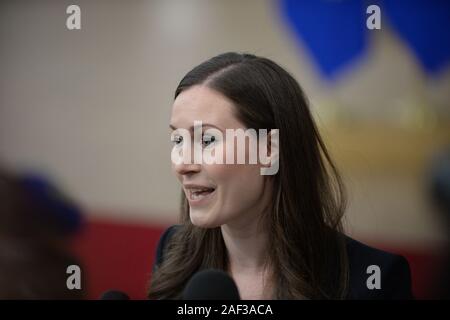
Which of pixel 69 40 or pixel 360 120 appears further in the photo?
pixel 69 40

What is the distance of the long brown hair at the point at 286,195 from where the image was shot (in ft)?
3.34

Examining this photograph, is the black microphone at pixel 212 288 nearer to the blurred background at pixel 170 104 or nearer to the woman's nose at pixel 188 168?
the woman's nose at pixel 188 168

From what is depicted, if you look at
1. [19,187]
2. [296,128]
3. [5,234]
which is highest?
[296,128]

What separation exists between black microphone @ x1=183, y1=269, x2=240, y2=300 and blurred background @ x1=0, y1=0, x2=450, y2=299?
0.95 metres

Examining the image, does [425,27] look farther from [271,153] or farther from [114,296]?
[114,296]

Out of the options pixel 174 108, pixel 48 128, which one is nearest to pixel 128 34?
pixel 48 128

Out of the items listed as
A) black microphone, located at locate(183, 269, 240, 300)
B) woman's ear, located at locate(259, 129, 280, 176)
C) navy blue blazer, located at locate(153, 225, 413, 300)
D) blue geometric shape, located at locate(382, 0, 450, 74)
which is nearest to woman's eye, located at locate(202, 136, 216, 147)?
woman's ear, located at locate(259, 129, 280, 176)

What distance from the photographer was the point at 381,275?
1070mm

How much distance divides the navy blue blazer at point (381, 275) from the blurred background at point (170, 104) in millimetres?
614

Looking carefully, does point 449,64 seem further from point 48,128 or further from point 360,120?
point 48,128

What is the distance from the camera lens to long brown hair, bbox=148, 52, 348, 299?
40.1 inches

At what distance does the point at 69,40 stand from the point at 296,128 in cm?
125

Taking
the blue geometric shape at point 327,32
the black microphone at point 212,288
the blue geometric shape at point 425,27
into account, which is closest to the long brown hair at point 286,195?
the black microphone at point 212,288

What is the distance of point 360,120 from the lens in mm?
1854
